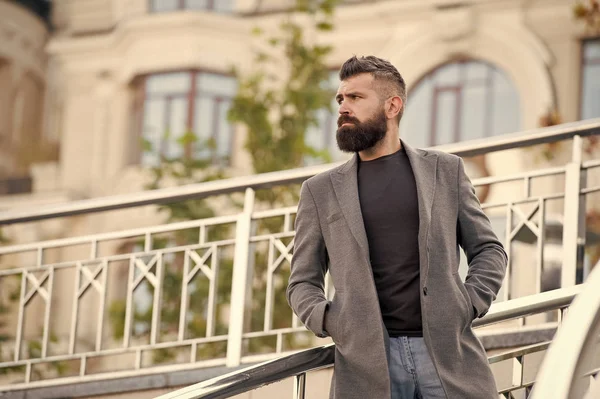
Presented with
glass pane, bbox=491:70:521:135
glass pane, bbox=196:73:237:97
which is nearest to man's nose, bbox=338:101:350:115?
glass pane, bbox=491:70:521:135

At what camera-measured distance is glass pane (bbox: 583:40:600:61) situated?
19.9m

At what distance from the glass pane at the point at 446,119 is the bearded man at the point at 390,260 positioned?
16.7m

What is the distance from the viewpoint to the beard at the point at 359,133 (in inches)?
150

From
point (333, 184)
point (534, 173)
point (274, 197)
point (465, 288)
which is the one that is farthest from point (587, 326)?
point (274, 197)

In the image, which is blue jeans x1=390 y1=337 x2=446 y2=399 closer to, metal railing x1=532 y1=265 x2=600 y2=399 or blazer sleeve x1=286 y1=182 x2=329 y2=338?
blazer sleeve x1=286 y1=182 x2=329 y2=338

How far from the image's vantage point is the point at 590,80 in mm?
19875

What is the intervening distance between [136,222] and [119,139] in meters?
2.03

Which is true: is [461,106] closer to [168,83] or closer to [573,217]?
[168,83]

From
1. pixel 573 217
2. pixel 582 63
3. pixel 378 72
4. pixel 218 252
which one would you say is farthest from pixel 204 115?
pixel 378 72

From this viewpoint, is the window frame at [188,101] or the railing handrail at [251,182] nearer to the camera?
the railing handrail at [251,182]

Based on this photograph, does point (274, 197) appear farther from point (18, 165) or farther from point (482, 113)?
point (18, 165)

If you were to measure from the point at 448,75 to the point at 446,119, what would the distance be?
2.80 feet

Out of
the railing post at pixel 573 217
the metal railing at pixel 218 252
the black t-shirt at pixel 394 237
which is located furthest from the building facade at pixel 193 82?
the black t-shirt at pixel 394 237

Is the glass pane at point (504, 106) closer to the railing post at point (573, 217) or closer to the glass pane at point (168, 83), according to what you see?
the glass pane at point (168, 83)
